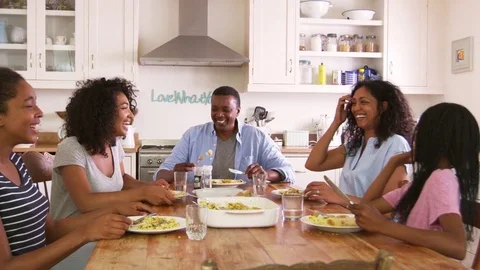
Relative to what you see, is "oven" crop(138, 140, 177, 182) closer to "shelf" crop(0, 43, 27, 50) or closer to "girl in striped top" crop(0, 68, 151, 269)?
"shelf" crop(0, 43, 27, 50)

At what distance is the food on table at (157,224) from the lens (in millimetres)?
1600

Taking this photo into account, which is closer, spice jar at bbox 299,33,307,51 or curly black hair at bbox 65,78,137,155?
curly black hair at bbox 65,78,137,155

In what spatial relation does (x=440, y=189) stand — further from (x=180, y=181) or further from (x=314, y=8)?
(x=314, y=8)

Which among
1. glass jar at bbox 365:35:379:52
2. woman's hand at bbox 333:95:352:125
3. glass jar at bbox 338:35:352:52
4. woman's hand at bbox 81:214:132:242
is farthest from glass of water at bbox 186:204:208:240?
glass jar at bbox 365:35:379:52

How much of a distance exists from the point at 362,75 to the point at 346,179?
8.33 ft

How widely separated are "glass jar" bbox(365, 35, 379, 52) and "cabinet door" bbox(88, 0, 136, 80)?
208 centimetres

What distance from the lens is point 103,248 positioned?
4.63 feet

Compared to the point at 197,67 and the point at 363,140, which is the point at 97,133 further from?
the point at 197,67

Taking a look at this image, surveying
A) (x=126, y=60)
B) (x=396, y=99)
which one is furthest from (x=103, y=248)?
(x=126, y=60)

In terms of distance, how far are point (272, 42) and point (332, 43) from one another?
22.7 inches

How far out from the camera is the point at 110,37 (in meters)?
4.52

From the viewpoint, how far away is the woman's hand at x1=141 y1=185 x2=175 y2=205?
6.85 feet

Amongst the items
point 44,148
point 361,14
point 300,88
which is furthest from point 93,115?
point 361,14

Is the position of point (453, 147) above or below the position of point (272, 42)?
below
